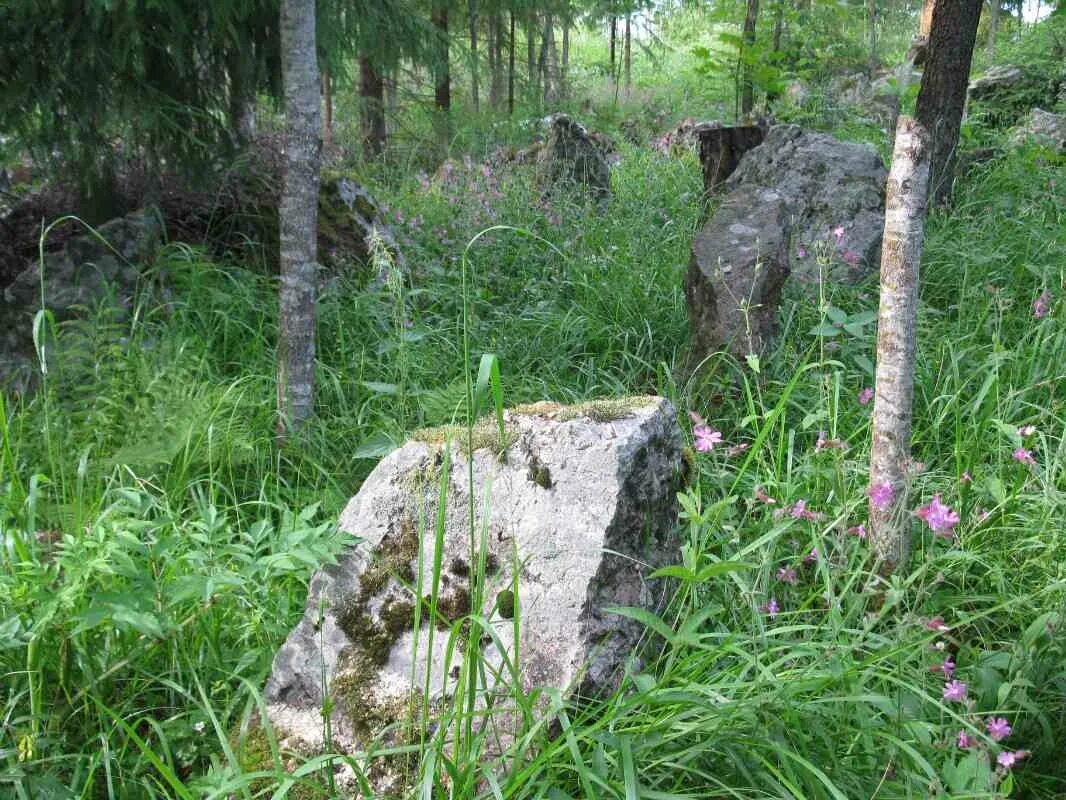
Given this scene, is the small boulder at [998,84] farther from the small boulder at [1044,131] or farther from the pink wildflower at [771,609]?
the pink wildflower at [771,609]

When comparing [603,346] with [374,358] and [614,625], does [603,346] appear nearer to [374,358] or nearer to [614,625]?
[374,358]

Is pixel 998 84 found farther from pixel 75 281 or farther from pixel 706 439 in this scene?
pixel 75 281

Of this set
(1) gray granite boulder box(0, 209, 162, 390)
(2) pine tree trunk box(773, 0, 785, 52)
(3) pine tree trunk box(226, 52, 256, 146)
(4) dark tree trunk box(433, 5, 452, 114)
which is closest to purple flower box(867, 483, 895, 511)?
(1) gray granite boulder box(0, 209, 162, 390)

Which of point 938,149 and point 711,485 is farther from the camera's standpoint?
point 938,149

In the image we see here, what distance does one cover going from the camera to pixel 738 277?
3971mm

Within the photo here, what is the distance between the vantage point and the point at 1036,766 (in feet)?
6.40

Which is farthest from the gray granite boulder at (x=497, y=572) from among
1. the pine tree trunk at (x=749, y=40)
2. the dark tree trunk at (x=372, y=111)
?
the pine tree trunk at (x=749, y=40)

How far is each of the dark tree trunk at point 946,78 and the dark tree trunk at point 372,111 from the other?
6.28m

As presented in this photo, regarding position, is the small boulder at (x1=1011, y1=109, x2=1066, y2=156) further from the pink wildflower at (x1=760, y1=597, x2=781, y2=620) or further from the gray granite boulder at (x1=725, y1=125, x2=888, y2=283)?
the pink wildflower at (x1=760, y1=597, x2=781, y2=620)

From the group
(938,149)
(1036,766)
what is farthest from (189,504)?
(938,149)

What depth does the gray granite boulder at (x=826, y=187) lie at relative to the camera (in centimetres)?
504

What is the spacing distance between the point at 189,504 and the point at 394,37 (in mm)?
3548

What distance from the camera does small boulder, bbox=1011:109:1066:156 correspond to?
23.7 feet

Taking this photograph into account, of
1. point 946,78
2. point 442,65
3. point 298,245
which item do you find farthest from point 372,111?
point 298,245
